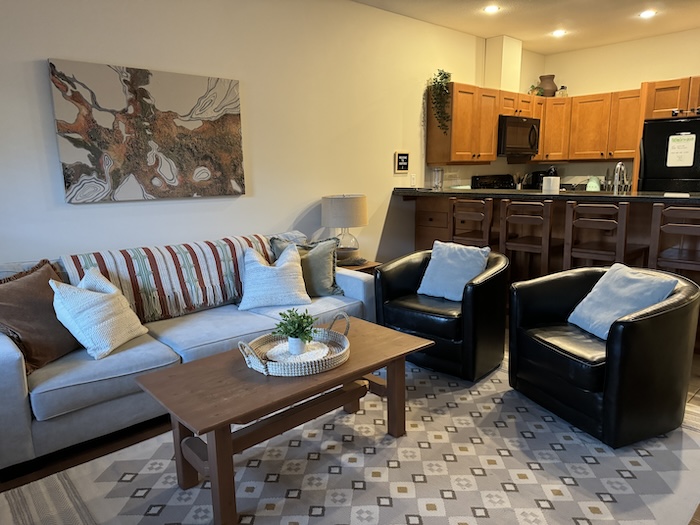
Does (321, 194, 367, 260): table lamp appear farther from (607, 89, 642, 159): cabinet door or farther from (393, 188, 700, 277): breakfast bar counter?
(607, 89, 642, 159): cabinet door

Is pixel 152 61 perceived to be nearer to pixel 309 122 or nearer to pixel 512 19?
pixel 309 122

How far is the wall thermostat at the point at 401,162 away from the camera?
4.88 m

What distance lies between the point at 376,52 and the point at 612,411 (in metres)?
3.59

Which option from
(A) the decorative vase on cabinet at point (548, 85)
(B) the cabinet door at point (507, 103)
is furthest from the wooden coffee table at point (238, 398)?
(A) the decorative vase on cabinet at point (548, 85)

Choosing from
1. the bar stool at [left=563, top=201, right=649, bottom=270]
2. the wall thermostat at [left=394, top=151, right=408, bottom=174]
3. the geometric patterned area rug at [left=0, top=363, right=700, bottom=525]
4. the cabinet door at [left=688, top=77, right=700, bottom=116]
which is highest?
the cabinet door at [left=688, top=77, right=700, bottom=116]

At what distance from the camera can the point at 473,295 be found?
2.85 m

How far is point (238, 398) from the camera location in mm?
1821

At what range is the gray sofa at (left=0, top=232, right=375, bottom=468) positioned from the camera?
2.07m

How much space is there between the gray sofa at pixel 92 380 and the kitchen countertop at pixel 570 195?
85.1 inches

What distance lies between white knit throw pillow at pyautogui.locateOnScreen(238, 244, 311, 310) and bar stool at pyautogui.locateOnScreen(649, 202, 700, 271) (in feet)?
7.58

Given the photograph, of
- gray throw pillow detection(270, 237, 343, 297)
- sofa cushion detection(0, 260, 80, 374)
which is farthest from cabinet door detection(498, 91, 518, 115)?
sofa cushion detection(0, 260, 80, 374)

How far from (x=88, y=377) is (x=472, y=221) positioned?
10.5ft

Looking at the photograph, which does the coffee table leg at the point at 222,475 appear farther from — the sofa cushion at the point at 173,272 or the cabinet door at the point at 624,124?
the cabinet door at the point at 624,124

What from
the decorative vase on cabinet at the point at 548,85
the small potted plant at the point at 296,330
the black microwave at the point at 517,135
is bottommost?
the small potted plant at the point at 296,330
